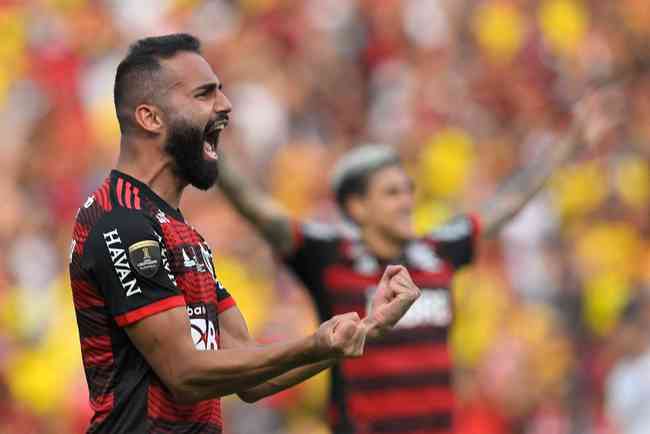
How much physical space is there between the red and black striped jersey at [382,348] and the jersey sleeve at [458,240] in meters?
0.14

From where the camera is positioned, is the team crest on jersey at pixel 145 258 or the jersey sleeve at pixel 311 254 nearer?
the team crest on jersey at pixel 145 258

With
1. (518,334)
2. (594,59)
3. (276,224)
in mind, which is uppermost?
(594,59)

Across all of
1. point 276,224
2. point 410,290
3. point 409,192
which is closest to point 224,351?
point 410,290

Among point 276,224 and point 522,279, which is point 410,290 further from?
point 522,279

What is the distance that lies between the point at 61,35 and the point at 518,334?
393 centimetres

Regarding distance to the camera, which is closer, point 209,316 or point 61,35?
point 209,316

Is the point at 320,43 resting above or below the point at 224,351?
above

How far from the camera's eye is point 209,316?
4293 millimetres

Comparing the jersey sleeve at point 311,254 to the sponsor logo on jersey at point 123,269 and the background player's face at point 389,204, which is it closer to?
the background player's face at point 389,204

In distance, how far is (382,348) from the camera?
6832 mm

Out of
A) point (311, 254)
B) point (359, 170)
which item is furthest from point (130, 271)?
point (359, 170)

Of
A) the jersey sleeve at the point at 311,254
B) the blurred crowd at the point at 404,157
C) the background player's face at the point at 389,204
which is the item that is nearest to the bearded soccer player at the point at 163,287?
the jersey sleeve at the point at 311,254

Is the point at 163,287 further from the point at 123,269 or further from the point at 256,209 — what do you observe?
the point at 256,209

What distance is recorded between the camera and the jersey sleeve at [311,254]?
6.91m
